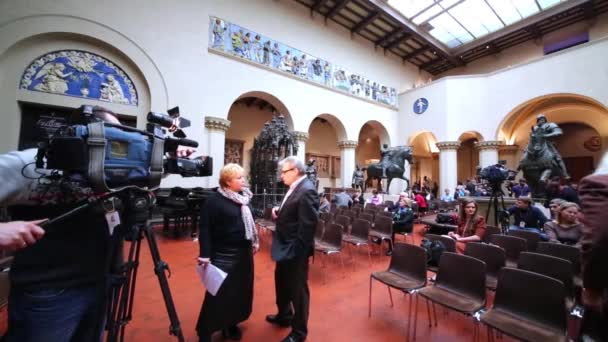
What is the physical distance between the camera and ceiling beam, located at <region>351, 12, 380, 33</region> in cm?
1304

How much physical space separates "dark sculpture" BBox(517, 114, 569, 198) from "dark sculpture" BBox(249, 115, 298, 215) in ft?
23.0

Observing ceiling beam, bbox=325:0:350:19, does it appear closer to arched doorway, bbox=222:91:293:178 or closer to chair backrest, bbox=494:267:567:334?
arched doorway, bbox=222:91:293:178

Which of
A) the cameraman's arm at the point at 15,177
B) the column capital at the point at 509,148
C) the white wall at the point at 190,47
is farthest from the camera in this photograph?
the column capital at the point at 509,148

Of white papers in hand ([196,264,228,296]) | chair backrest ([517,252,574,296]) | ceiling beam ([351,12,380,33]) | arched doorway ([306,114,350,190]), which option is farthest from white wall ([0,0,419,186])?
chair backrest ([517,252,574,296])

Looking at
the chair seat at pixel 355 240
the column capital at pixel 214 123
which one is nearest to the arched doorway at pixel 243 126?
the column capital at pixel 214 123

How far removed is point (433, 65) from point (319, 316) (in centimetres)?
2057

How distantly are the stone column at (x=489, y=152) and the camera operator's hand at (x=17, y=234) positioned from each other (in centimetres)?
1605

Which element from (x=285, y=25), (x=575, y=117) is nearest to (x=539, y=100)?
(x=575, y=117)

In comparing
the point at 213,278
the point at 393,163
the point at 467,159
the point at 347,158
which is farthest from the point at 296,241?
the point at 467,159

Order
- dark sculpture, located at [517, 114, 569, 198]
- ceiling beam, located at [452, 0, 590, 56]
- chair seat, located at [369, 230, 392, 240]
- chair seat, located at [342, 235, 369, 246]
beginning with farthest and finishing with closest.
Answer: ceiling beam, located at [452, 0, 590, 56] → dark sculpture, located at [517, 114, 569, 198] → chair seat, located at [369, 230, 392, 240] → chair seat, located at [342, 235, 369, 246]

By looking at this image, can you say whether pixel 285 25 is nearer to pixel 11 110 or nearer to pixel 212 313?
pixel 11 110

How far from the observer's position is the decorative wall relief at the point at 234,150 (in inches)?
512

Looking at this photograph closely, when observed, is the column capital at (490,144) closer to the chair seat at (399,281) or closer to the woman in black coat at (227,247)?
the chair seat at (399,281)

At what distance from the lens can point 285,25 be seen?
11875 mm
